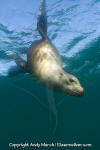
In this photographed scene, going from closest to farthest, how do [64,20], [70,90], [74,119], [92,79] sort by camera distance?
[70,90] → [64,20] → [92,79] → [74,119]

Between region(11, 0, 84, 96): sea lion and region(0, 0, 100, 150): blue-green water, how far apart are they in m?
0.58

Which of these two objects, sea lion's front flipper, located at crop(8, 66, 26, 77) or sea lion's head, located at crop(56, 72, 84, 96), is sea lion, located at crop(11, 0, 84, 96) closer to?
sea lion's head, located at crop(56, 72, 84, 96)

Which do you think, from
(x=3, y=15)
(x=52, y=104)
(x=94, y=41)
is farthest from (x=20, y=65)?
(x=94, y=41)

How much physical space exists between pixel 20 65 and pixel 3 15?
551 cm

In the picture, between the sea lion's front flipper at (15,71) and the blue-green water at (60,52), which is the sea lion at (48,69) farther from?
the blue-green water at (60,52)

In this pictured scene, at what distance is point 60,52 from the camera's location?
1595 cm

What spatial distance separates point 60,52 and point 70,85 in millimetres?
11985

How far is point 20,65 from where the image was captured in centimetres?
706

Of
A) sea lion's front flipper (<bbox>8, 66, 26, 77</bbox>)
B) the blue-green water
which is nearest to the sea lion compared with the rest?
sea lion's front flipper (<bbox>8, 66, 26, 77</bbox>)

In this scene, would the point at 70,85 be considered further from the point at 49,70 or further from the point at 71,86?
the point at 49,70

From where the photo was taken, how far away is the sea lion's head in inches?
153

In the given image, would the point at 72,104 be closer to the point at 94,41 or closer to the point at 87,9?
the point at 94,41

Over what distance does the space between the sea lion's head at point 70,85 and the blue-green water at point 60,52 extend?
77cm

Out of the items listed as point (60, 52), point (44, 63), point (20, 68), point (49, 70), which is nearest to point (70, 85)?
point (49, 70)
